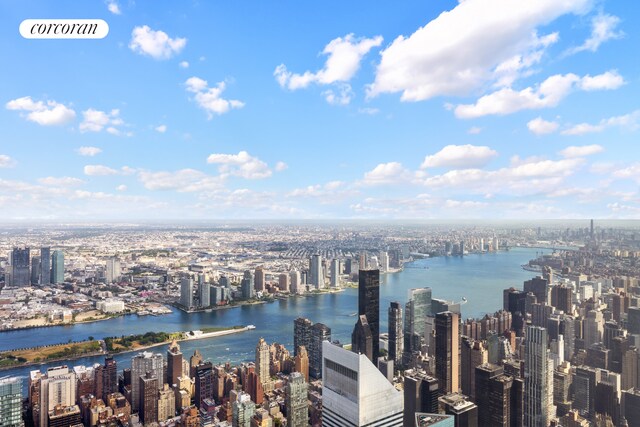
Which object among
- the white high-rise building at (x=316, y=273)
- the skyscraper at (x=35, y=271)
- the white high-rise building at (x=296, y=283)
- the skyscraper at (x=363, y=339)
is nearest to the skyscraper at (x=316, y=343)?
the skyscraper at (x=363, y=339)

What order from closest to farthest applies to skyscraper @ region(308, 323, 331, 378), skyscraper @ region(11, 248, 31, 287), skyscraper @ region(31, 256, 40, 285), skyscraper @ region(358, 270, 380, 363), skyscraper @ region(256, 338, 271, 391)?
1. skyscraper @ region(256, 338, 271, 391)
2. skyscraper @ region(308, 323, 331, 378)
3. skyscraper @ region(358, 270, 380, 363)
4. skyscraper @ region(11, 248, 31, 287)
5. skyscraper @ region(31, 256, 40, 285)

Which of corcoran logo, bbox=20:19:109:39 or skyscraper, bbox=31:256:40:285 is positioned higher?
corcoran logo, bbox=20:19:109:39

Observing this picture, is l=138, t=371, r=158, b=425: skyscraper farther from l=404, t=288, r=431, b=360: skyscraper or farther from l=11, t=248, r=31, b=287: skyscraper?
l=11, t=248, r=31, b=287: skyscraper

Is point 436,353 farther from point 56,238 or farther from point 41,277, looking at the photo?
point 56,238

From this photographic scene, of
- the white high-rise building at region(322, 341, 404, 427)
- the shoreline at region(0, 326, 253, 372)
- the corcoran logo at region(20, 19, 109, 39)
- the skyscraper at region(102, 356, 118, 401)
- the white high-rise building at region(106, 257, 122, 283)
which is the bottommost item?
the shoreline at region(0, 326, 253, 372)

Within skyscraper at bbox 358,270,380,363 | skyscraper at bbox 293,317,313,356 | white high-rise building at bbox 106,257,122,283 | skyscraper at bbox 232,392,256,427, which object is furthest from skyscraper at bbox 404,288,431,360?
white high-rise building at bbox 106,257,122,283

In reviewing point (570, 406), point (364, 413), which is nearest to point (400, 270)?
point (570, 406)
